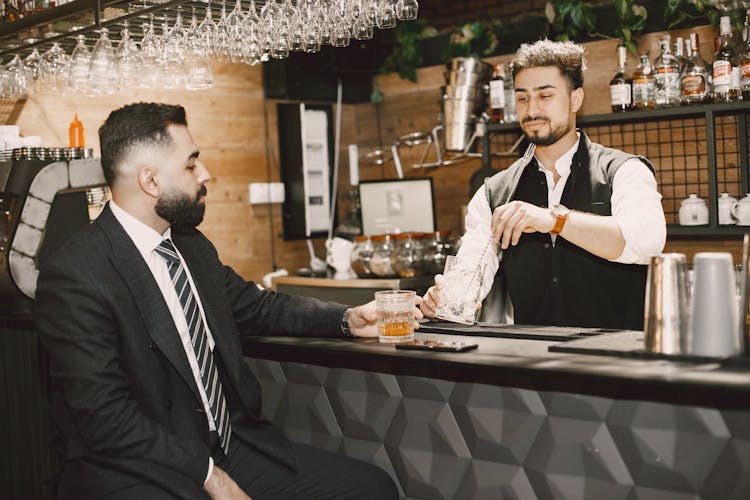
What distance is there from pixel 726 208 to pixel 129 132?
2611mm

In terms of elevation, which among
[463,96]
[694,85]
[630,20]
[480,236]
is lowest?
[480,236]

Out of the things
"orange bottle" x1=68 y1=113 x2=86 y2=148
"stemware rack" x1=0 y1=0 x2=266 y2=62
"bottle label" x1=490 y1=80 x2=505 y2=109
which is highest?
"stemware rack" x1=0 y1=0 x2=266 y2=62

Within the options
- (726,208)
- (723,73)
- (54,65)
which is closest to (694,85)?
(723,73)

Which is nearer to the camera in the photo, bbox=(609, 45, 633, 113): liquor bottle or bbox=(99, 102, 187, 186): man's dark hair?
bbox=(99, 102, 187, 186): man's dark hair

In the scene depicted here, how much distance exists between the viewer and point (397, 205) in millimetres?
4973

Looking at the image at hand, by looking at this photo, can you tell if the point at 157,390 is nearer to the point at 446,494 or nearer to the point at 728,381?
the point at 446,494

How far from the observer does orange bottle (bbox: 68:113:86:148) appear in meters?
3.82

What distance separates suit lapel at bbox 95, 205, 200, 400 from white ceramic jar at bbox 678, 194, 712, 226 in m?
2.48

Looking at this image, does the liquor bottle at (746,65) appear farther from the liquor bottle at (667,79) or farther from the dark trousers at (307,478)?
the dark trousers at (307,478)

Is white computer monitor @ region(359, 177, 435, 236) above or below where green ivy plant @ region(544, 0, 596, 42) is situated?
below

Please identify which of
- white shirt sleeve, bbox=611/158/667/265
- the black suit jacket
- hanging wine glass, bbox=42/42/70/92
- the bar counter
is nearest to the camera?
the bar counter

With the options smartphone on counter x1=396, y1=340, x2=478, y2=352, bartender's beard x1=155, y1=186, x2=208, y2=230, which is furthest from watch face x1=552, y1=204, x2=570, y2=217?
bartender's beard x1=155, y1=186, x2=208, y2=230

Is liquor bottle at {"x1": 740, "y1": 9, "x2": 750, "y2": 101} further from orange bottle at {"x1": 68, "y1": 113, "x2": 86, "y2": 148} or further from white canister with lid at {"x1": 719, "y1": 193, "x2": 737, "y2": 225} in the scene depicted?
orange bottle at {"x1": 68, "y1": 113, "x2": 86, "y2": 148}

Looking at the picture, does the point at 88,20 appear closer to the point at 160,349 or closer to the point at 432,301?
the point at 160,349
